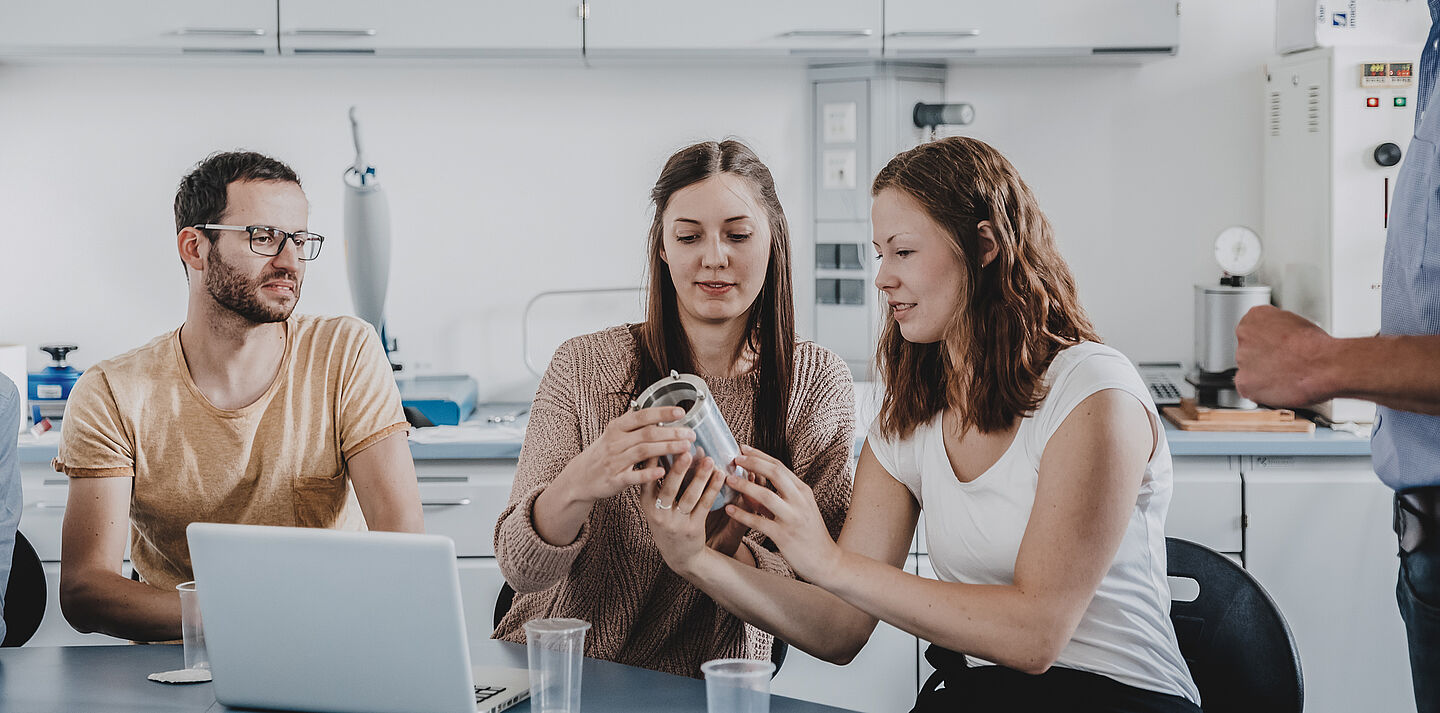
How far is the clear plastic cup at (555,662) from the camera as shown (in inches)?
44.4

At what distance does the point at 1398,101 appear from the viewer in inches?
107

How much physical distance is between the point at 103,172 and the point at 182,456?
1676 mm

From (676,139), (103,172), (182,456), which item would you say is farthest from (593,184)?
(182,456)

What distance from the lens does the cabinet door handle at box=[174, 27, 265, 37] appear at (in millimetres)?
2873

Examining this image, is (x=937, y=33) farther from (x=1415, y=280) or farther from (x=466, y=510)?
(x=1415, y=280)

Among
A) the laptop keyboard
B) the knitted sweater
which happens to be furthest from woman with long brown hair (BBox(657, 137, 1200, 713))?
the laptop keyboard

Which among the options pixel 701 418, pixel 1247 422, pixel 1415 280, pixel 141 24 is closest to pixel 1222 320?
pixel 1247 422

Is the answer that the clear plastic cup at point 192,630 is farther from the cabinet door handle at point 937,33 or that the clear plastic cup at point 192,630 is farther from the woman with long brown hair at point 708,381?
the cabinet door handle at point 937,33

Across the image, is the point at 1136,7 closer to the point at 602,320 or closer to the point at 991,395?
the point at 602,320

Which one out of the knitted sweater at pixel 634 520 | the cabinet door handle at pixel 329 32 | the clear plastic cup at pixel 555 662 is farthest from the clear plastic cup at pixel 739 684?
the cabinet door handle at pixel 329 32

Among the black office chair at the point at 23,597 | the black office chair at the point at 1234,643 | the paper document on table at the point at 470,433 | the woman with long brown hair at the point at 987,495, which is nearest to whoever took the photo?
the woman with long brown hair at the point at 987,495

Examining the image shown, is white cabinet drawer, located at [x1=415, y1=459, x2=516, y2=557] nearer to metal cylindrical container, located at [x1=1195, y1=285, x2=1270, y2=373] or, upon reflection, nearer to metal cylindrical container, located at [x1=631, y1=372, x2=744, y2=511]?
metal cylindrical container, located at [x1=631, y1=372, x2=744, y2=511]

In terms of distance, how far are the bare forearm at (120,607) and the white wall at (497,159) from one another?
5.22 feet

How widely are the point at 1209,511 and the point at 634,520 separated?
4.81ft
